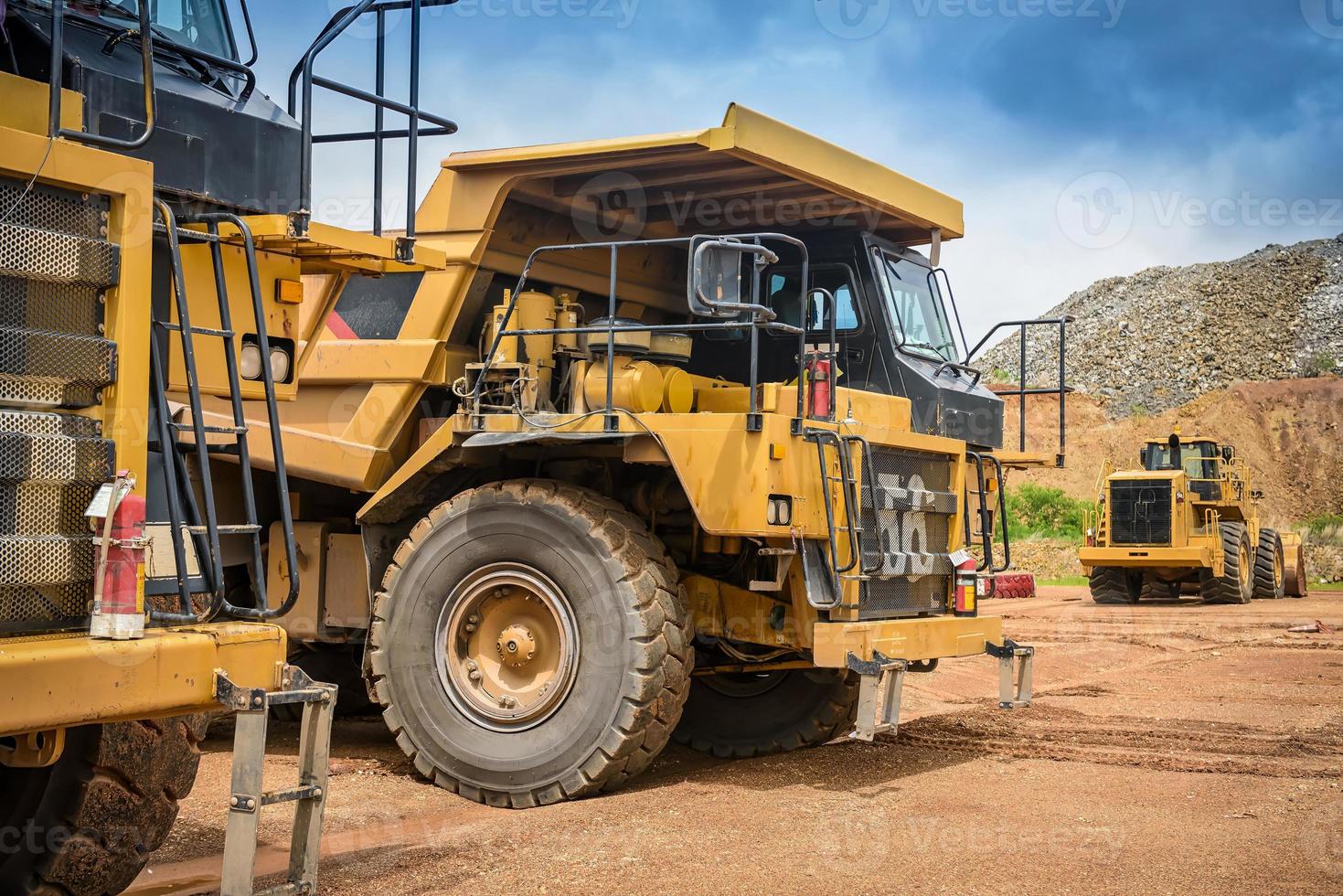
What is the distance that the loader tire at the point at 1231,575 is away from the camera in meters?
25.7

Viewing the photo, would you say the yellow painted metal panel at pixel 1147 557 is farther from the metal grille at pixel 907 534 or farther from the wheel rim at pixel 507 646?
the wheel rim at pixel 507 646

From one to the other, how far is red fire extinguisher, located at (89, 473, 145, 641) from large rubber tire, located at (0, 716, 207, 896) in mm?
797

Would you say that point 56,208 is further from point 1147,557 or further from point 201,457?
point 1147,557

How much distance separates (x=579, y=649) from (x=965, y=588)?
2.69 metres

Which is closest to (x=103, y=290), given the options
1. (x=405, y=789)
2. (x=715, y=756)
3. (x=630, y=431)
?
(x=630, y=431)

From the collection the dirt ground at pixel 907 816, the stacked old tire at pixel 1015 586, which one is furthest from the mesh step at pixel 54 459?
the stacked old tire at pixel 1015 586

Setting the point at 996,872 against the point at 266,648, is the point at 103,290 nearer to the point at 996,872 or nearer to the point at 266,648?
the point at 266,648

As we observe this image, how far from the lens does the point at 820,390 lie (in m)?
8.14

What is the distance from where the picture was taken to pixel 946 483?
30.0 feet

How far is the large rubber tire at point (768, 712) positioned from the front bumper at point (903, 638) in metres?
0.78

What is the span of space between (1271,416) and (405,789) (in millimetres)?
53167

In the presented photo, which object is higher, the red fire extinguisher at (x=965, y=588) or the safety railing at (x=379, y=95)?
the safety railing at (x=379, y=95)

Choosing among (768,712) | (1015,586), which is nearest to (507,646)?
(768,712)

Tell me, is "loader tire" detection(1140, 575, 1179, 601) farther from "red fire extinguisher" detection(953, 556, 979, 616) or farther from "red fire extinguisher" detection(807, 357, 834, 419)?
"red fire extinguisher" detection(807, 357, 834, 419)
